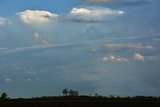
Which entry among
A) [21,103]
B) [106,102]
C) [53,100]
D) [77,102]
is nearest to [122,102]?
[106,102]

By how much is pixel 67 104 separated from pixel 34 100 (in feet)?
21.1

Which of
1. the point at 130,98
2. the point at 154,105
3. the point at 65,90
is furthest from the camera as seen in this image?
the point at 65,90

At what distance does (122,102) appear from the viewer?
56.9 meters

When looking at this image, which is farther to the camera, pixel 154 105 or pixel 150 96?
pixel 150 96

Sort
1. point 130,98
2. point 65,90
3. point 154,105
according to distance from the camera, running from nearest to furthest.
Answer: point 154,105 < point 130,98 < point 65,90

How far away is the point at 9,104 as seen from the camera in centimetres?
5919

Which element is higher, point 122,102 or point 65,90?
point 65,90

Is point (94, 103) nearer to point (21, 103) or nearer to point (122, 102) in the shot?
point (122, 102)

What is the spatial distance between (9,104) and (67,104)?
8.11 meters

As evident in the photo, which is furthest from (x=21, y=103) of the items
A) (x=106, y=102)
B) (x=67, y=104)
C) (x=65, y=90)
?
(x=65, y=90)

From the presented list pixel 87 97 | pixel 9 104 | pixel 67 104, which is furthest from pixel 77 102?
pixel 9 104

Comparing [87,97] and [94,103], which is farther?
[87,97]

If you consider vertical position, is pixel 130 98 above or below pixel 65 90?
below

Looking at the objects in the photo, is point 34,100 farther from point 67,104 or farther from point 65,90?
point 65,90
